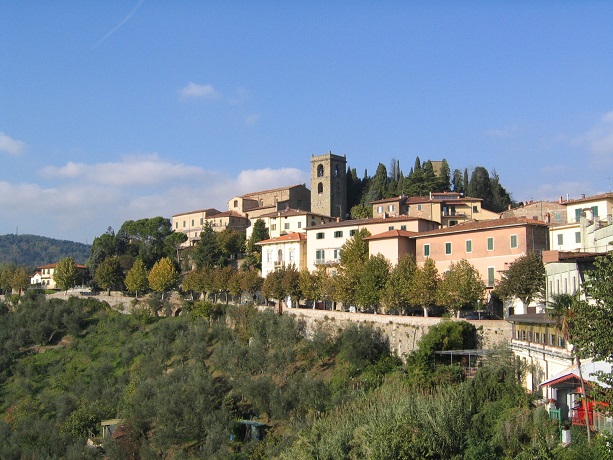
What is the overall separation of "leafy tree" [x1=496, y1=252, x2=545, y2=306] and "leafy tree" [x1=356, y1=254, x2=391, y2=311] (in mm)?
9090

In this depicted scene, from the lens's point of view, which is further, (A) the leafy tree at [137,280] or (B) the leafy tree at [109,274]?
(B) the leafy tree at [109,274]

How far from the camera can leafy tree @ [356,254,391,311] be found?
46688mm

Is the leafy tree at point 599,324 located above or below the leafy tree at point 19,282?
below

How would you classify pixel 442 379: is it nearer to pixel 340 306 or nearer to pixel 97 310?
pixel 340 306

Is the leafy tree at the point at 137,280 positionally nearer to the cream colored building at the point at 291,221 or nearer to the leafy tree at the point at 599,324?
the cream colored building at the point at 291,221

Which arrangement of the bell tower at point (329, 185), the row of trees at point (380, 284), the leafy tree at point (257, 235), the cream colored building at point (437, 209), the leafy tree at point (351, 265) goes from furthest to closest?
the bell tower at point (329, 185) < the leafy tree at point (257, 235) < the cream colored building at point (437, 209) < the leafy tree at point (351, 265) < the row of trees at point (380, 284)

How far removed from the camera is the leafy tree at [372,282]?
153 feet

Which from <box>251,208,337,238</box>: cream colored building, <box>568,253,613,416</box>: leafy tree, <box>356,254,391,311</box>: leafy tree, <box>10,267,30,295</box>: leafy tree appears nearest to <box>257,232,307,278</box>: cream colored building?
<box>251,208,337,238</box>: cream colored building

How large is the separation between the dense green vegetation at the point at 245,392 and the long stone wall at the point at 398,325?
69cm

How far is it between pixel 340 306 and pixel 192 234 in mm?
47525

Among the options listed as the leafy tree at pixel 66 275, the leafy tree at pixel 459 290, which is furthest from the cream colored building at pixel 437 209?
the leafy tree at pixel 66 275

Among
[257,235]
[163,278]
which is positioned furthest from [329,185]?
[163,278]

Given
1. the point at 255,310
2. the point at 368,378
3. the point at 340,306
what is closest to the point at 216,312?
the point at 255,310

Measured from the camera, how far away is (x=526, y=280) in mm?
39375
